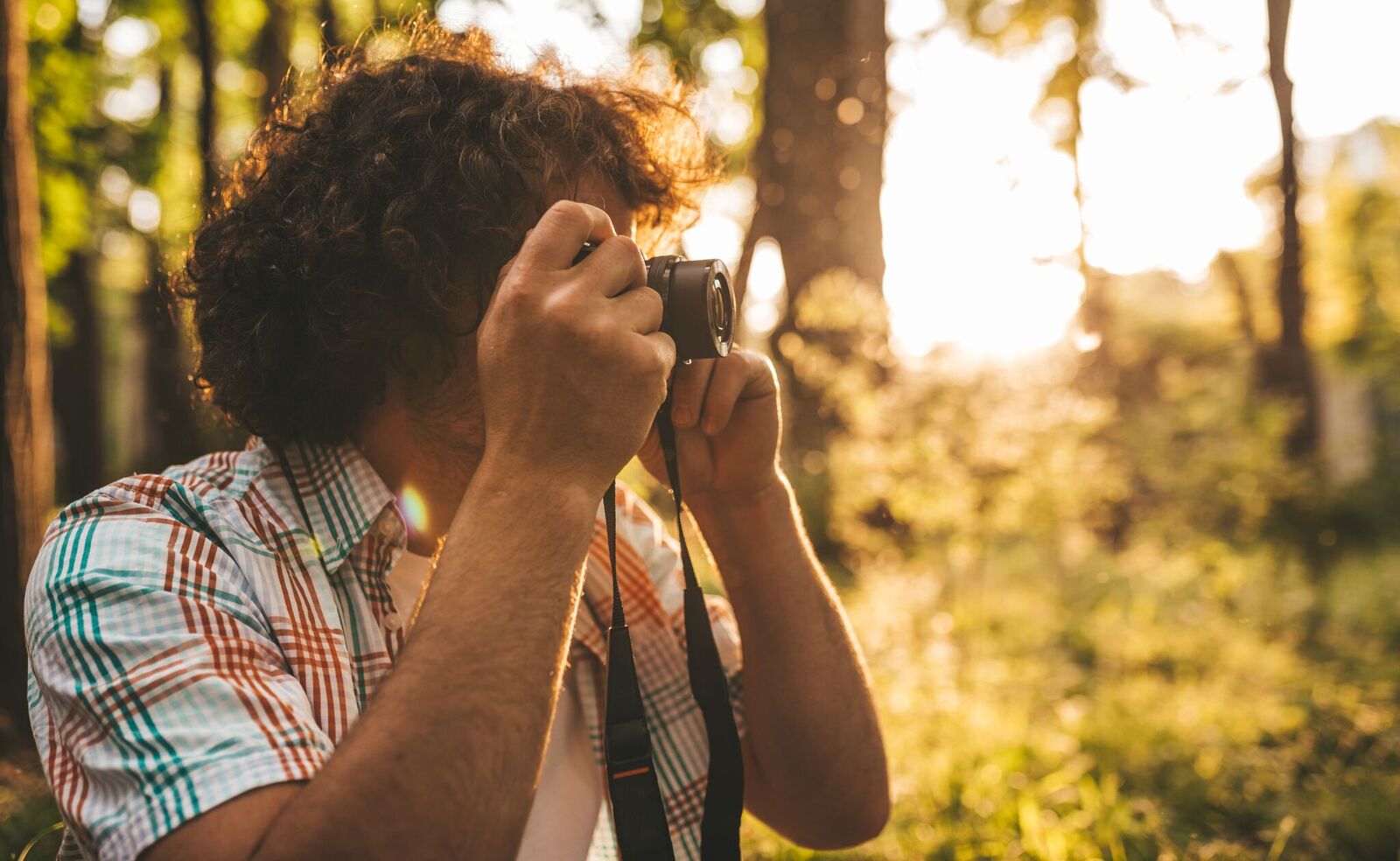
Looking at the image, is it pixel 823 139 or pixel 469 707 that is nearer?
pixel 469 707

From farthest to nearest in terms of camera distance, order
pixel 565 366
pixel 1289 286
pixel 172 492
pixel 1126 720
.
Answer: pixel 1289 286, pixel 1126 720, pixel 172 492, pixel 565 366

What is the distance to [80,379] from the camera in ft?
35.9

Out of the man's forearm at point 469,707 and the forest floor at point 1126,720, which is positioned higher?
the man's forearm at point 469,707

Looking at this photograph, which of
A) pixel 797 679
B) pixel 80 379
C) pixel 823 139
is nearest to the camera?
pixel 797 679

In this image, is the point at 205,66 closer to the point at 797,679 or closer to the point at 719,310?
the point at 719,310

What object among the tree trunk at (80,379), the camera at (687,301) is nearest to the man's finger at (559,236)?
the camera at (687,301)

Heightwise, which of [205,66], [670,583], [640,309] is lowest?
[670,583]

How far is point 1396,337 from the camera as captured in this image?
17547 millimetres

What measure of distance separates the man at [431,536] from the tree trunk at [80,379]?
1016 centimetres

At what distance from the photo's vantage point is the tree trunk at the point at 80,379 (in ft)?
32.9

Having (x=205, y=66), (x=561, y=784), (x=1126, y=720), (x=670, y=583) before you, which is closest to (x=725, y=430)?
(x=670, y=583)

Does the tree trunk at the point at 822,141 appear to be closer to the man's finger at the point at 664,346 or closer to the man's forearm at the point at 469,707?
the man's finger at the point at 664,346

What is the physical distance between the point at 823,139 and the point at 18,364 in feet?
14.2

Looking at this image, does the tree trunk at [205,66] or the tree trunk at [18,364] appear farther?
the tree trunk at [205,66]
